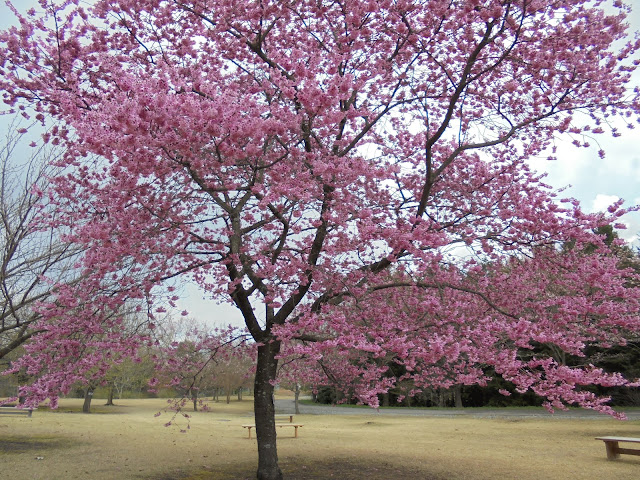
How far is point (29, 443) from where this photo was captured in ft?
39.5

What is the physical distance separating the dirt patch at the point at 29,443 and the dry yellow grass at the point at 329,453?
22 mm

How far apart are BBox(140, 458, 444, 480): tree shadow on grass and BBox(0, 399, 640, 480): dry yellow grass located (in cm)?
2

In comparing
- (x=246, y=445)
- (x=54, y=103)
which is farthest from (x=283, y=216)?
(x=246, y=445)

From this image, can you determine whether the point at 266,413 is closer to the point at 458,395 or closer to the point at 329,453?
the point at 329,453

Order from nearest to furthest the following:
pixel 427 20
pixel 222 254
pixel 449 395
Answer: pixel 427 20 → pixel 222 254 → pixel 449 395

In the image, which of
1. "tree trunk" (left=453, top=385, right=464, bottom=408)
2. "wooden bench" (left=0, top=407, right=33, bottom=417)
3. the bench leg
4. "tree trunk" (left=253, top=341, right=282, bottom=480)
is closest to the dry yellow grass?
the bench leg

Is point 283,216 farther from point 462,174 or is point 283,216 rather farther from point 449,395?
point 449,395

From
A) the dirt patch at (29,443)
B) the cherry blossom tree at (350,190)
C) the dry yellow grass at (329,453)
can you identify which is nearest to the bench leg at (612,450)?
→ the dry yellow grass at (329,453)

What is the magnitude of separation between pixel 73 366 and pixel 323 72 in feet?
19.8

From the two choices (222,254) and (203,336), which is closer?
(222,254)

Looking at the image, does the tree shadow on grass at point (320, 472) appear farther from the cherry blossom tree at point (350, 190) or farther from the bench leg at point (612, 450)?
the bench leg at point (612, 450)

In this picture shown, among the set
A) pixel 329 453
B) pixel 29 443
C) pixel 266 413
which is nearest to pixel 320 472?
pixel 266 413

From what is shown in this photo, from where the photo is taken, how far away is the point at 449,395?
107 feet

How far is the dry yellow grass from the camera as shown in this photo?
342 inches
